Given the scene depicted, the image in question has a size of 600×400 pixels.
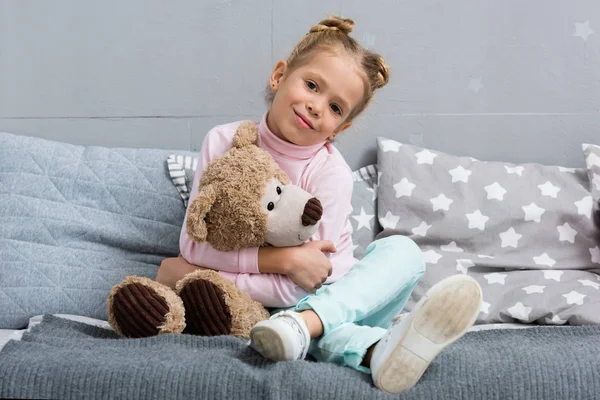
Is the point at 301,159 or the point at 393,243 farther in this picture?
the point at 301,159

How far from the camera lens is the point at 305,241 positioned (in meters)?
1.39

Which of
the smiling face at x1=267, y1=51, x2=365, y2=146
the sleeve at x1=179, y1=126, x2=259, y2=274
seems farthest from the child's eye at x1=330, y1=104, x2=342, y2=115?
the sleeve at x1=179, y1=126, x2=259, y2=274

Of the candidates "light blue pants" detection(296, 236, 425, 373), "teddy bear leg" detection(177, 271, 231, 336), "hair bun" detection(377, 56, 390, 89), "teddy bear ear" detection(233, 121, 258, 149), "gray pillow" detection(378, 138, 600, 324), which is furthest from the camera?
"gray pillow" detection(378, 138, 600, 324)

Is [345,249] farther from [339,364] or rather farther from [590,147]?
[590,147]

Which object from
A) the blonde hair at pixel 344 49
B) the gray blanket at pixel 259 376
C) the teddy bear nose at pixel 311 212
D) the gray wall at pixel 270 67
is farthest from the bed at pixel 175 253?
the blonde hair at pixel 344 49

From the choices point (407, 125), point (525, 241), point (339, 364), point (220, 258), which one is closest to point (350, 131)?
point (407, 125)

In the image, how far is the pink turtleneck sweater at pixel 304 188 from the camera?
4.46ft

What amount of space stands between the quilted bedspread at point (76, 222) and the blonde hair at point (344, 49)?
47 cm

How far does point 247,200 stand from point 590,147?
Result: 3.13ft

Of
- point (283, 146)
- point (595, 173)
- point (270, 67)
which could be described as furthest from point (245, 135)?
point (595, 173)

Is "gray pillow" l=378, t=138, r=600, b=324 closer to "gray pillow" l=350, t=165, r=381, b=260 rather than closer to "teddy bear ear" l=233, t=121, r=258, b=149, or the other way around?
"gray pillow" l=350, t=165, r=381, b=260

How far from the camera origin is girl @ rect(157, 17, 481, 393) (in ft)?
3.38

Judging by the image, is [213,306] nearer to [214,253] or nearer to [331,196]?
[214,253]

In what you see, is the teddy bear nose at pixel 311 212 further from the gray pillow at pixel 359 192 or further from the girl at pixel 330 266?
the gray pillow at pixel 359 192
